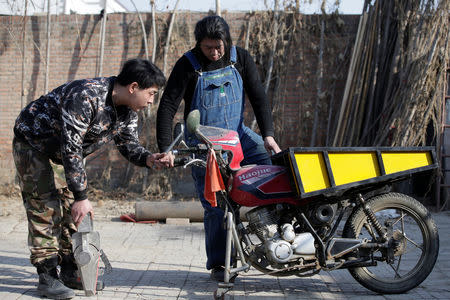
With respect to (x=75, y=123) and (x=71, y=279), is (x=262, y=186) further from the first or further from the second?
(x=71, y=279)

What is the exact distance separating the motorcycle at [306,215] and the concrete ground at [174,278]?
253 millimetres

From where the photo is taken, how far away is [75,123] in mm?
3100

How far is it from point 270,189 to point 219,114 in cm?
81

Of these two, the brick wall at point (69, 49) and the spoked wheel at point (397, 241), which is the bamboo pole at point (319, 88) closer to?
the brick wall at point (69, 49)

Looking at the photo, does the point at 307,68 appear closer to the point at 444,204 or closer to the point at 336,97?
the point at 336,97

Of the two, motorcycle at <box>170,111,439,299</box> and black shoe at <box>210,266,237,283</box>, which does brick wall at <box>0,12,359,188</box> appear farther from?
motorcycle at <box>170,111,439,299</box>

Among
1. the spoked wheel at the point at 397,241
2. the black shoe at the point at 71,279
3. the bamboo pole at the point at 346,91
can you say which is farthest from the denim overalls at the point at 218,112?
the bamboo pole at the point at 346,91

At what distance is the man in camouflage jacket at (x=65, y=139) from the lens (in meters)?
3.13

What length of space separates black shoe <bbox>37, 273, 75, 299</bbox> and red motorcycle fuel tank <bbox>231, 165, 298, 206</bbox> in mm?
1339

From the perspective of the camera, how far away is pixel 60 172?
11.5 feet

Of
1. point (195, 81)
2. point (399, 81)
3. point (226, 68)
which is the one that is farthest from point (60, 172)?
point (399, 81)

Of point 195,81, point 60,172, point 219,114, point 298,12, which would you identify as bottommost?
point 60,172

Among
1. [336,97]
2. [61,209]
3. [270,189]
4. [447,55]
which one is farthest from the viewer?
[336,97]

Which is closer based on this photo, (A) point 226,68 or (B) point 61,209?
(B) point 61,209
